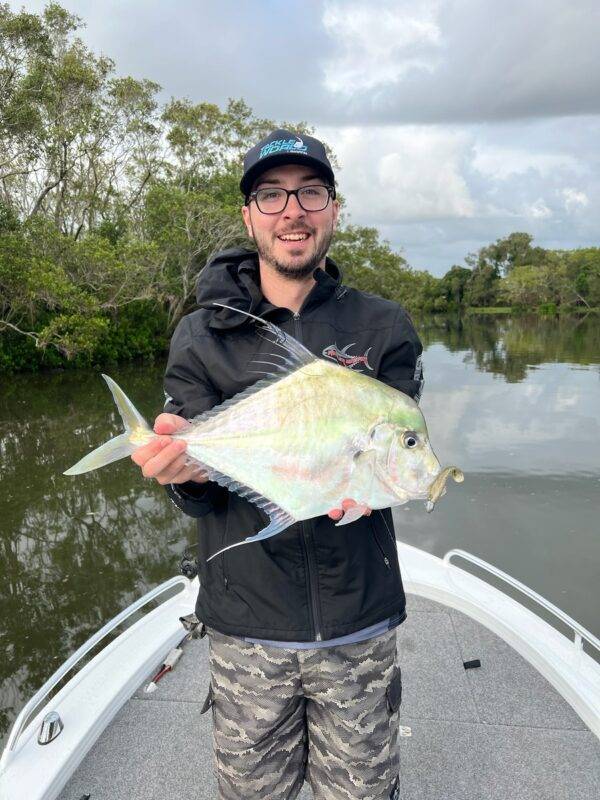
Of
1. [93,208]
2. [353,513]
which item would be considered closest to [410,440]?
[353,513]

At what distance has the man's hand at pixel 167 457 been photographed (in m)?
1.83

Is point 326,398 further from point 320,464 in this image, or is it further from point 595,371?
point 595,371

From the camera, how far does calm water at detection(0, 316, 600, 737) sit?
710 cm

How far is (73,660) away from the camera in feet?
9.96

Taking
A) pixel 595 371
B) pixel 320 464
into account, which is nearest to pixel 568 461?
pixel 320 464

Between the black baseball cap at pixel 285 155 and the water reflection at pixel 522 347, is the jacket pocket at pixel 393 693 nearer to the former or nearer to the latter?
the black baseball cap at pixel 285 155

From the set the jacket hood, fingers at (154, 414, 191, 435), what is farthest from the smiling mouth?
fingers at (154, 414, 191, 435)

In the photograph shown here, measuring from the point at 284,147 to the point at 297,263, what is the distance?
18.2 inches

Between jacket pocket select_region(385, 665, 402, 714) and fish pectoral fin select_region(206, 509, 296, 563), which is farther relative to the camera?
jacket pocket select_region(385, 665, 402, 714)

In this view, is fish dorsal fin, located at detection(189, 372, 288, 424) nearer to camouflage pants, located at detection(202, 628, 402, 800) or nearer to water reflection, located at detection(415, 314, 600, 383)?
camouflage pants, located at detection(202, 628, 402, 800)

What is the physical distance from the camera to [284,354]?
79.4 inches

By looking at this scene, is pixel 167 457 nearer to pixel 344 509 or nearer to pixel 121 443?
pixel 121 443

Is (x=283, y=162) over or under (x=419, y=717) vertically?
over

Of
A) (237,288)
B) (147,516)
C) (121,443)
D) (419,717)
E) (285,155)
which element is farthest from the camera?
(147,516)
